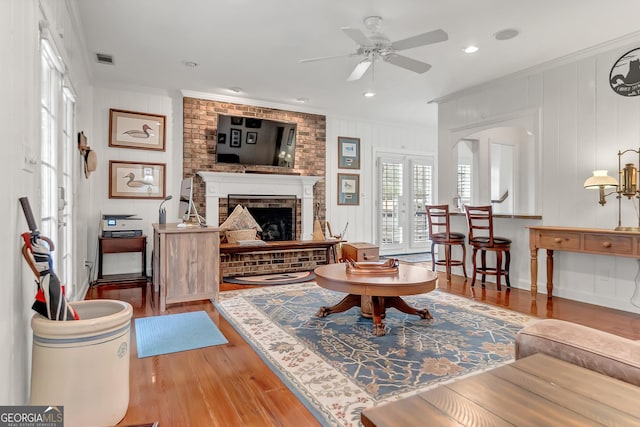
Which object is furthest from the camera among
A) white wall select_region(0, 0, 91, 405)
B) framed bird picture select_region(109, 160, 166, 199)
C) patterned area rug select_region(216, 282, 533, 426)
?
framed bird picture select_region(109, 160, 166, 199)

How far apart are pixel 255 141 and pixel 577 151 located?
173 inches

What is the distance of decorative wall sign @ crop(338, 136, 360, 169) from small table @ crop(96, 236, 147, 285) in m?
3.75

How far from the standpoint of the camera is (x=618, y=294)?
378 centimetres

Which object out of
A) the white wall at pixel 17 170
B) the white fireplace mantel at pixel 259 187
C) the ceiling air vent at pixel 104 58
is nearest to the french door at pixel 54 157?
the white wall at pixel 17 170

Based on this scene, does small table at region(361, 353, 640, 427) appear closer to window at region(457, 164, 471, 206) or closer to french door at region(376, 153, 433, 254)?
window at region(457, 164, 471, 206)

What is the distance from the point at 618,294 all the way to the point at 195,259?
4402mm

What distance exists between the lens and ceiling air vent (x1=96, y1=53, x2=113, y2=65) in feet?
14.0

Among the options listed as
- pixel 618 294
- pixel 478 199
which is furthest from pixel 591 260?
pixel 478 199

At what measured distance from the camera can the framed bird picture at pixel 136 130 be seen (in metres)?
5.22

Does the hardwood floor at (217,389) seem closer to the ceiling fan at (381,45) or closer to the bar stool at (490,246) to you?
the bar stool at (490,246)

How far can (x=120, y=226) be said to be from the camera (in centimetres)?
486

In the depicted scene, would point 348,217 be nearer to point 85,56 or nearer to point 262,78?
point 262,78

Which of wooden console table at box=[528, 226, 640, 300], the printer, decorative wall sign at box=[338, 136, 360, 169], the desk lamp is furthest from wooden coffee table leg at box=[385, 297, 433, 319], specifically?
decorative wall sign at box=[338, 136, 360, 169]

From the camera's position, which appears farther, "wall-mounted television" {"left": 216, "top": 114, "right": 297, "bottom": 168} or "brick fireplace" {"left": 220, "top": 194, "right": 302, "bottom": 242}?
"brick fireplace" {"left": 220, "top": 194, "right": 302, "bottom": 242}
